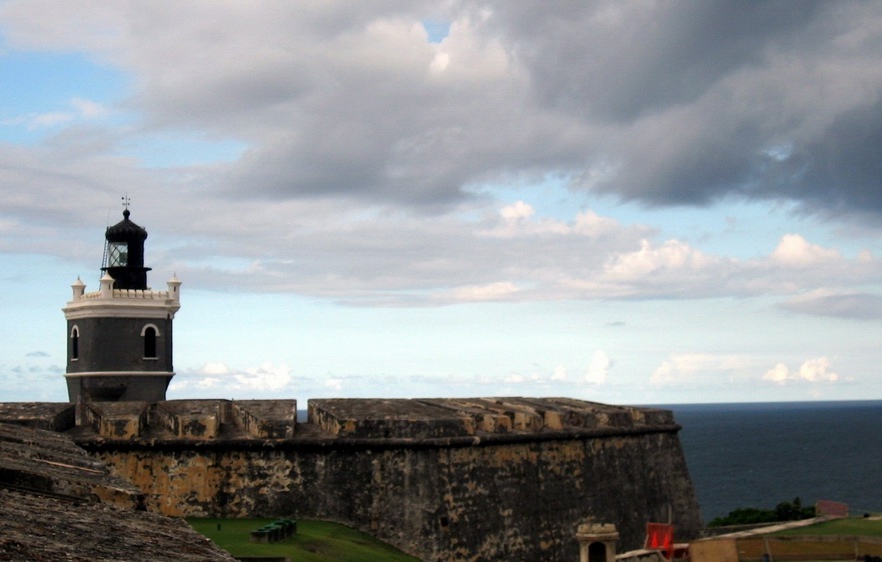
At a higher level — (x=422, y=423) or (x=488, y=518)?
(x=422, y=423)

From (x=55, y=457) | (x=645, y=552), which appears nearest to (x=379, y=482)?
(x=645, y=552)

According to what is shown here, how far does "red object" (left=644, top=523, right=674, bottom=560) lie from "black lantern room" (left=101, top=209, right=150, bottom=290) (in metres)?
17.4

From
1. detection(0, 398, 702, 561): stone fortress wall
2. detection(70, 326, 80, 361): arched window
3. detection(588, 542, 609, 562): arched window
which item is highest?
detection(70, 326, 80, 361): arched window

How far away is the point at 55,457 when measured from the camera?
27.8 feet

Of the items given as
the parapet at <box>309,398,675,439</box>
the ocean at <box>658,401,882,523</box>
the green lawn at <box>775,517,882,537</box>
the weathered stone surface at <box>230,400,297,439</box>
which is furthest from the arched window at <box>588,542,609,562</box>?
the ocean at <box>658,401,882,523</box>

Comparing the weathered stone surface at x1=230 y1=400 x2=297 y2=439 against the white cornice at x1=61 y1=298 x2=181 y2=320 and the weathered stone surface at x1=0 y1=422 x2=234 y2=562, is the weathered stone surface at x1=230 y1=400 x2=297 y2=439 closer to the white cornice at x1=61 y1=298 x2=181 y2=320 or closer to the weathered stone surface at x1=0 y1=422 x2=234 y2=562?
the weathered stone surface at x1=0 y1=422 x2=234 y2=562

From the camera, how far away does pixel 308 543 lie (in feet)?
47.1

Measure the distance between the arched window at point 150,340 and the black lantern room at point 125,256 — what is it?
51.1 inches

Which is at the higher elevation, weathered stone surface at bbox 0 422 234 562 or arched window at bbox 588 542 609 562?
weathered stone surface at bbox 0 422 234 562

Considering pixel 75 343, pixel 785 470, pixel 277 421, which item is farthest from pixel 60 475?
pixel 785 470

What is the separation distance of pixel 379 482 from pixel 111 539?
12256 mm

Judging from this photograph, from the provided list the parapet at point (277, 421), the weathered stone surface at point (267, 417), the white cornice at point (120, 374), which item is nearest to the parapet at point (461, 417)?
the parapet at point (277, 421)

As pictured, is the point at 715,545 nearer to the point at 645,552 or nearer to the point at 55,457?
the point at 645,552

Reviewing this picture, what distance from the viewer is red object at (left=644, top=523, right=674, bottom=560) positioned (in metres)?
17.9
